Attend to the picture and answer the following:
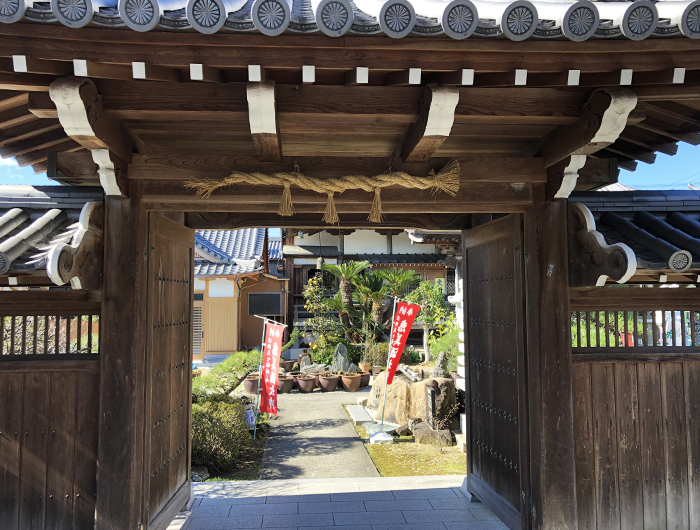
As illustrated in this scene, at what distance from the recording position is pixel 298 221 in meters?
5.06

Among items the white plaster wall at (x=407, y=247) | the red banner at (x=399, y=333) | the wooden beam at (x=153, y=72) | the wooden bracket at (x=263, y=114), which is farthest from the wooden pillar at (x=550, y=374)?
the white plaster wall at (x=407, y=247)

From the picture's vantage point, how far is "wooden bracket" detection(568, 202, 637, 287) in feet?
10.4

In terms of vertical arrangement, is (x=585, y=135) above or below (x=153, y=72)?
below

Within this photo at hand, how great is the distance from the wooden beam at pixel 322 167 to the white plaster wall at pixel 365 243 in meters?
16.3

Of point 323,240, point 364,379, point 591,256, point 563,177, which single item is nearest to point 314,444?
point 364,379

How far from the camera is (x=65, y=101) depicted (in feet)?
8.82

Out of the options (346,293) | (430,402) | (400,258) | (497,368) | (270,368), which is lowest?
(430,402)

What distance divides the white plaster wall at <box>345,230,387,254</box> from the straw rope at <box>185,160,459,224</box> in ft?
53.8

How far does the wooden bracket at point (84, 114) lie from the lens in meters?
2.66

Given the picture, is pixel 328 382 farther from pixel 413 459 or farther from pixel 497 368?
pixel 497 368

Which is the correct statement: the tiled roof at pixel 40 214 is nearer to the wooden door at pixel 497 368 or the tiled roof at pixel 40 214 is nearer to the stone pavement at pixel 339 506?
the stone pavement at pixel 339 506

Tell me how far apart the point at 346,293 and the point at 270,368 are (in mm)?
7726

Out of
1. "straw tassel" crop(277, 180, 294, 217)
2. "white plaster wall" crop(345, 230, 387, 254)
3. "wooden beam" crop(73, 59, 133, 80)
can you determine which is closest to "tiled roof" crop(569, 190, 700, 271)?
"straw tassel" crop(277, 180, 294, 217)

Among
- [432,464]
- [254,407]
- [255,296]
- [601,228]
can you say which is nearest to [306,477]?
[432,464]
